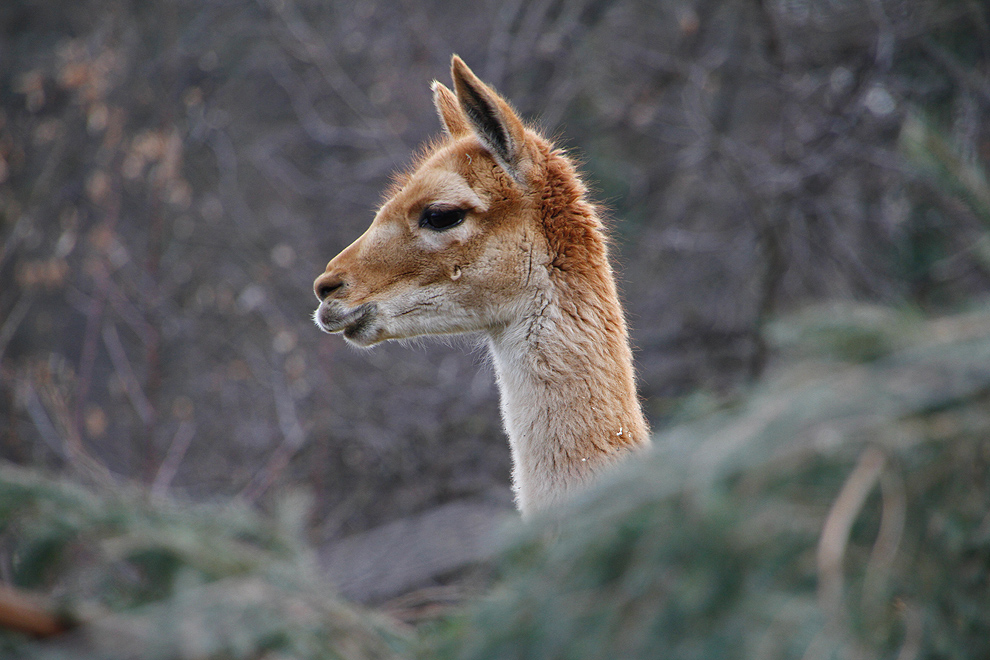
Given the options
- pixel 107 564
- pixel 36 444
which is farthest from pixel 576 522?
pixel 36 444

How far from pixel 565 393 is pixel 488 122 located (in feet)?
4.36

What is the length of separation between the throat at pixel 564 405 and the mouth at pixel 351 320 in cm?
68

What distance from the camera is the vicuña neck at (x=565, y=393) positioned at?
3.00 meters

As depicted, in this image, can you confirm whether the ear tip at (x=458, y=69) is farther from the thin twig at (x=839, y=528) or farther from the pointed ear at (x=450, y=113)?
the thin twig at (x=839, y=528)

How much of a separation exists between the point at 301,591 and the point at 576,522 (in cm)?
52

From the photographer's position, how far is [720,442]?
1.22m

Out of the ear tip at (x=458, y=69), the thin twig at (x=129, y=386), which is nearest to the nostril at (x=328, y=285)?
the ear tip at (x=458, y=69)

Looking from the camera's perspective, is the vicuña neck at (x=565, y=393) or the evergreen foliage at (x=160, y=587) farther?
the vicuña neck at (x=565, y=393)

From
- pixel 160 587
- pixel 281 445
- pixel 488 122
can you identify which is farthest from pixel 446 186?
pixel 281 445

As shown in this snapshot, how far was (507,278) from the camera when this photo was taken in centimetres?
341

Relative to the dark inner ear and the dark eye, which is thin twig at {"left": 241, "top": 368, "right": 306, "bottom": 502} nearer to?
the dark eye

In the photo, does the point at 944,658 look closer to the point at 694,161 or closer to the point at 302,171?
the point at 694,161

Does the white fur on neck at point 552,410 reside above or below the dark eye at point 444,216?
below

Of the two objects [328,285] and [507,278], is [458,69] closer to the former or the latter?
[507,278]
